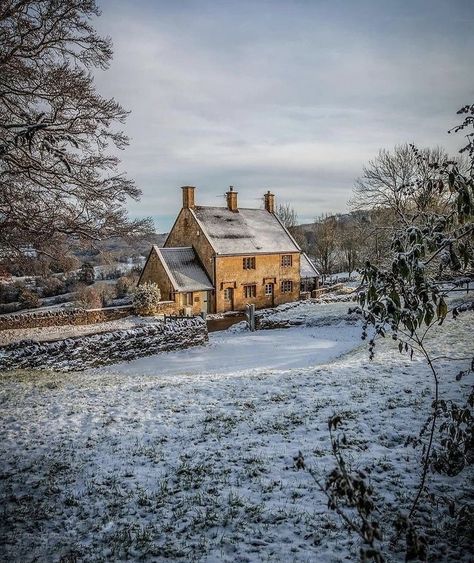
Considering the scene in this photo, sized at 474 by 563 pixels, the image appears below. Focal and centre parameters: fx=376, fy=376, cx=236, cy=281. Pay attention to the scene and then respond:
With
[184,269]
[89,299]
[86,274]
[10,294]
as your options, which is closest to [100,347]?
[184,269]

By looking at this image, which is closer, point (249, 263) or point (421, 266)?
point (421, 266)

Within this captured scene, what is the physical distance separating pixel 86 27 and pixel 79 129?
2.81 meters

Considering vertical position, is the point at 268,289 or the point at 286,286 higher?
the point at 286,286

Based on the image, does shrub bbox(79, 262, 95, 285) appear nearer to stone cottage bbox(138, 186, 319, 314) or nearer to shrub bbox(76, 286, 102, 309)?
shrub bbox(76, 286, 102, 309)

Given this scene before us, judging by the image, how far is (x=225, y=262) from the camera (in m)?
33.9

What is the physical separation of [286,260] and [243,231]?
5.35m

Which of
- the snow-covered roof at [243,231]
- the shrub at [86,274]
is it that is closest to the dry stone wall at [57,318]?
the snow-covered roof at [243,231]

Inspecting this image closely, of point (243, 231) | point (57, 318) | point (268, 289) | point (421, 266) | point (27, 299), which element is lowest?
point (57, 318)

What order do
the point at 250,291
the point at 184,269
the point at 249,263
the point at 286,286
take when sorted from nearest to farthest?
the point at 184,269 → the point at 249,263 → the point at 250,291 → the point at 286,286

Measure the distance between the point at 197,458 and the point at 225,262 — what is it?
27.7 m

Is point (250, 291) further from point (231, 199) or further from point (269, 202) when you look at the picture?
point (269, 202)

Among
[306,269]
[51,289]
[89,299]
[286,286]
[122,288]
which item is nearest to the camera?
[89,299]

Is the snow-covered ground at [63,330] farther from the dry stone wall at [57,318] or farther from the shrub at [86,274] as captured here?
the shrub at [86,274]

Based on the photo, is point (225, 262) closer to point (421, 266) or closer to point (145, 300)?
point (145, 300)
